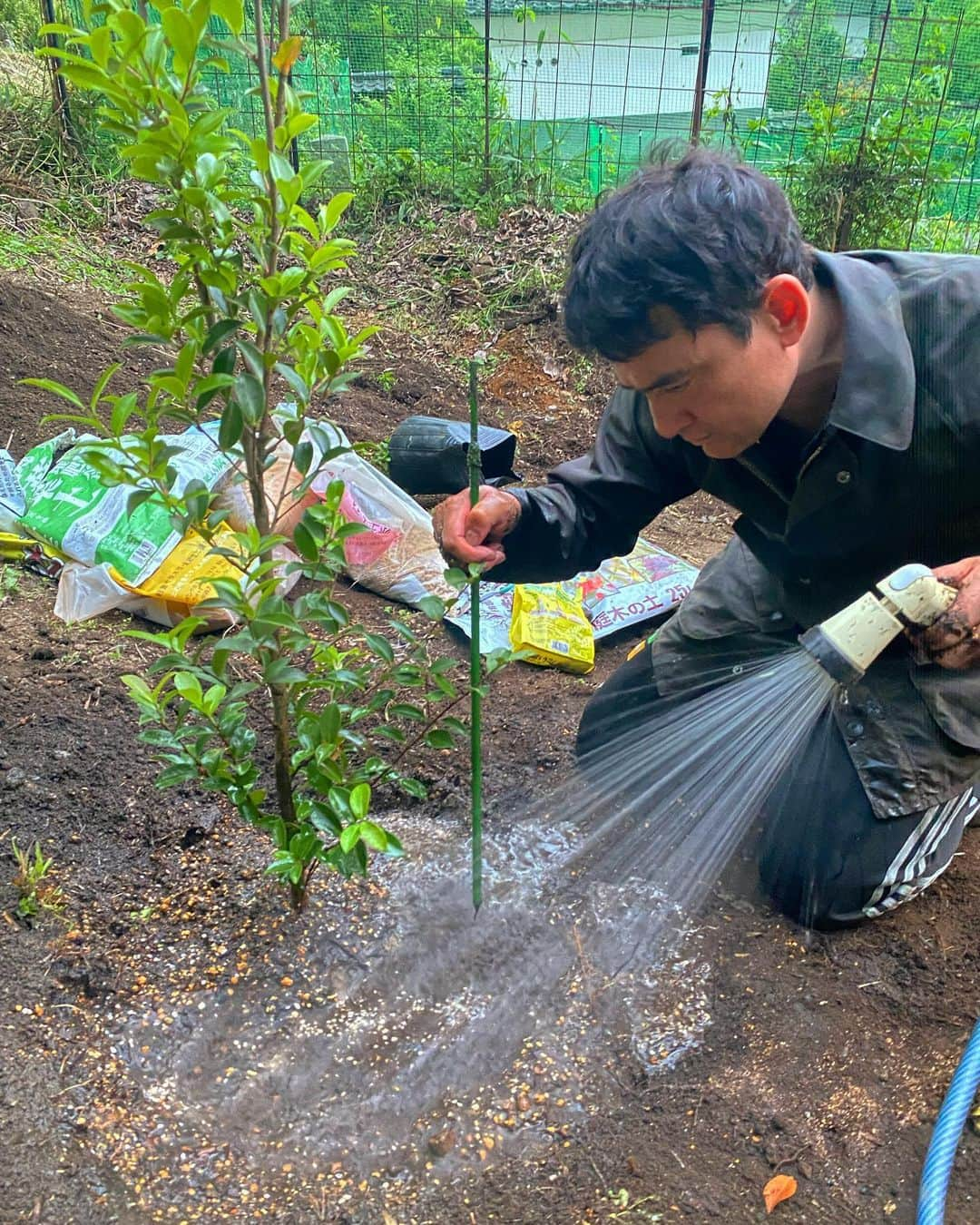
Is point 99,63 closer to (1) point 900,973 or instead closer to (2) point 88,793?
(2) point 88,793

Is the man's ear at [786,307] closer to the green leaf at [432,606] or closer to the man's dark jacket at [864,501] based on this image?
the man's dark jacket at [864,501]

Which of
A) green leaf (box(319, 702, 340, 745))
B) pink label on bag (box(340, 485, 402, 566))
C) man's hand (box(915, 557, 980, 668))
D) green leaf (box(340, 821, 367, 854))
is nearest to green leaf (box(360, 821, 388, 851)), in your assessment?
green leaf (box(340, 821, 367, 854))

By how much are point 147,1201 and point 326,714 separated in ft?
2.64

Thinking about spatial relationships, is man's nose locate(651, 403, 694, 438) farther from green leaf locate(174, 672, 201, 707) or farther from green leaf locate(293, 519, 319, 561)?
green leaf locate(174, 672, 201, 707)

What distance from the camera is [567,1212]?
1.59m

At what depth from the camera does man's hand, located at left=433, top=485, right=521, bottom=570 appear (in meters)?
2.08

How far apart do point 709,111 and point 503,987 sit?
5.12 metres

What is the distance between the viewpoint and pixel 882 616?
1.77 m

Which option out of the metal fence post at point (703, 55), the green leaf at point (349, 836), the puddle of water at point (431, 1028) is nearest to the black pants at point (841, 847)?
the puddle of water at point (431, 1028)

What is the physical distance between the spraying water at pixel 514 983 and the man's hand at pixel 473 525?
70cm

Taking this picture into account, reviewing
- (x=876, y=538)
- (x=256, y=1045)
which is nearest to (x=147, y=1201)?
(x=256, y=1045)

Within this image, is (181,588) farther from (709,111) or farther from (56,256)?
(709,111)

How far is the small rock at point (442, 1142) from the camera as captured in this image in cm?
170

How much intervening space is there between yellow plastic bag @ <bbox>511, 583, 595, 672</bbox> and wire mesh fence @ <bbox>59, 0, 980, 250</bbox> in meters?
3.40
